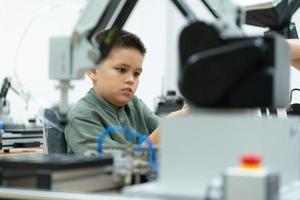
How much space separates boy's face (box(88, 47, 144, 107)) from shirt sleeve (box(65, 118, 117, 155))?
0.62 ft

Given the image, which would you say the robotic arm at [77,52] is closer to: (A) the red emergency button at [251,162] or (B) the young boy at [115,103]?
(A) the red emergency button at [251,162]

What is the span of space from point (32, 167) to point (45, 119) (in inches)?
35.7

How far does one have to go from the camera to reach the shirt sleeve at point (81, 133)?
173 cm

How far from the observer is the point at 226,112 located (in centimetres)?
100

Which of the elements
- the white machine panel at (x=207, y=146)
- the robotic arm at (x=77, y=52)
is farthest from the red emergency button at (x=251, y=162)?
the robotic arm at (x=77, y=52)

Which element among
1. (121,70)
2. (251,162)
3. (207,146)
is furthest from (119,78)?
(251,162)

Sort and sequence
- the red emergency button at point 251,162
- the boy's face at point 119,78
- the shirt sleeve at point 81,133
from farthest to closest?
the boy's face at point 119,78 → the shirt sleeve at point 81,133 → the red emergency button at point 251,162

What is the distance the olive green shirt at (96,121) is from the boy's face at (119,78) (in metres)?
0.03

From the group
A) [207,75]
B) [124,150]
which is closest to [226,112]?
[207,75]

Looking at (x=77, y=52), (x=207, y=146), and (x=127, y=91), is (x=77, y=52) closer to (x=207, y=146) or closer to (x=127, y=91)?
(x=207, y=146)

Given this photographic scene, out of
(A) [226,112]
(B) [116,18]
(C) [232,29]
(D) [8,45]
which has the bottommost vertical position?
(A) [226,112]

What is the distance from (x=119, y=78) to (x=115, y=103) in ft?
0.30

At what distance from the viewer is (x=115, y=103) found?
197cm

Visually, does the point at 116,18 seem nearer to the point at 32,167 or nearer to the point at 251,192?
the point at 32,167
